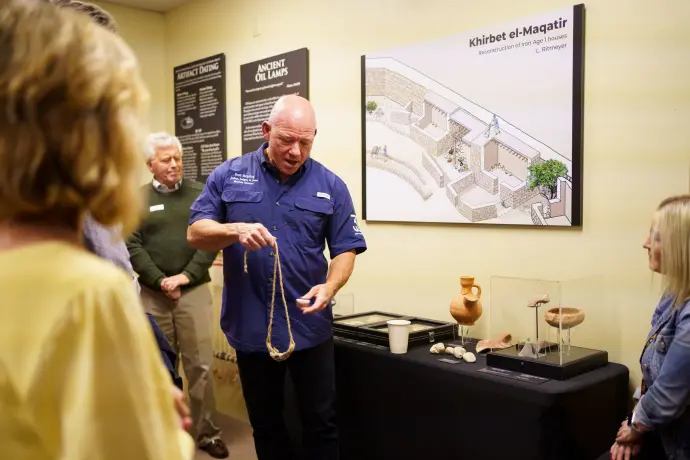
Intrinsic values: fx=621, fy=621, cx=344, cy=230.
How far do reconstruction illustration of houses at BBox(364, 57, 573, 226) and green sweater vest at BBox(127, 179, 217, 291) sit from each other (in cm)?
98

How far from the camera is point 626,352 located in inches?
93.9

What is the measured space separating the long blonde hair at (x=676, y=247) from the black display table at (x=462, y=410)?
1.62 ft


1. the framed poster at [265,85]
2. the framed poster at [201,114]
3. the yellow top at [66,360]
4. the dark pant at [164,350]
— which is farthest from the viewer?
the framed poster at [201,114]

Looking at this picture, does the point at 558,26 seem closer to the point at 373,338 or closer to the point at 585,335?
the point at 585,335

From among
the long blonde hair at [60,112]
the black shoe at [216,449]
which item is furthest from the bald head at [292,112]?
the black shoe at [216,449]

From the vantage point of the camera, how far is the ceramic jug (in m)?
2.68

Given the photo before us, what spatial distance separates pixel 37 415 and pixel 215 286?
372cm

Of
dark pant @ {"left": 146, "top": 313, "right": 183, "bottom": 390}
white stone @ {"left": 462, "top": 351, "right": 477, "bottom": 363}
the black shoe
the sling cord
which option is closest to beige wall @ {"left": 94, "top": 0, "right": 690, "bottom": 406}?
white stone @ {"left": 462, "top": 351, "right": 477, "bottom": 363}

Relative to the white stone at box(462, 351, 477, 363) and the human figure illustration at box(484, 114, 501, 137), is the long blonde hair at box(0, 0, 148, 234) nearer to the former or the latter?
the white stone at box(462, 351, 477, 363)

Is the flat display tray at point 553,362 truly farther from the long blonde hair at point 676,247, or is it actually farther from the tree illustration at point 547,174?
the tree illustration at point 547,174

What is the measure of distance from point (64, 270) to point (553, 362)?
6.46ft

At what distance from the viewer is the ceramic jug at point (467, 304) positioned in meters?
2.68

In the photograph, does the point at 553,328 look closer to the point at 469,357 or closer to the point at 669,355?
the point at 469,357

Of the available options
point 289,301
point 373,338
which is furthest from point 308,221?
point 373,338
